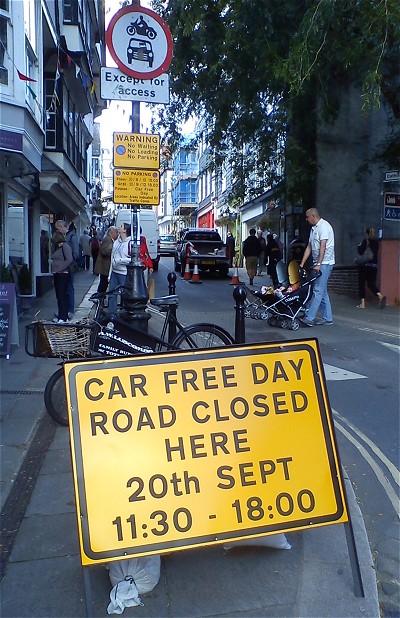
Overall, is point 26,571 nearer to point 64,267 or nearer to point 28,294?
point 64,267

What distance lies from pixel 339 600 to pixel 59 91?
55.4 feet

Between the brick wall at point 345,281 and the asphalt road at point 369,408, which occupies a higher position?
the brick wall at point 345,281

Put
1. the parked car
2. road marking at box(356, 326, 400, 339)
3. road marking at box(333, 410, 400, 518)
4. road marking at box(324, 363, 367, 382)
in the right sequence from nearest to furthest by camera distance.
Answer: road marking at box(333, 410, 400, 518) → road marking at box(324, 363, 367, 382) → road marking at box(356, 326, 400, 339) → the parked car

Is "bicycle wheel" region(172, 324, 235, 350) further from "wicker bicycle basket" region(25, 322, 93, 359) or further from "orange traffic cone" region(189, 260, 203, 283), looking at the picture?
"orange traffic cone" region(189, 260, 203, 283)

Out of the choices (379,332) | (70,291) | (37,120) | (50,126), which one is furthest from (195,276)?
(379,332)

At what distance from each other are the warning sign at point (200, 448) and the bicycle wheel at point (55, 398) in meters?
2.62

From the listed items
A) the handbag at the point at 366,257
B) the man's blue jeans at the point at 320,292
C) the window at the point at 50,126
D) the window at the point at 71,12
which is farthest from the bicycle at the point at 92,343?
the window at the point at 71,12

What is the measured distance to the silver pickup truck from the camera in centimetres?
2200

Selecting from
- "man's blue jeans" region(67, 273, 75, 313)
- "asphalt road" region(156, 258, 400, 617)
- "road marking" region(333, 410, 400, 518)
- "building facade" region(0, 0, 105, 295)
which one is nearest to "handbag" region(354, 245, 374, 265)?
"asphalt road" region(156, 258, 400, 617)

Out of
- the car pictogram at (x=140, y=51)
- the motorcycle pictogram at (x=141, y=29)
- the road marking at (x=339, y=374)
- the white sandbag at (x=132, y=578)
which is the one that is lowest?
the white sandbag at (x=132, y=578)

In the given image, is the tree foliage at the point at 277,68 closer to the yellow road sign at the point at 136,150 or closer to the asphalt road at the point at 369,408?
the asphalt road at the point at 369,408

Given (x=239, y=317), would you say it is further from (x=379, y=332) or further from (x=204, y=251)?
(x=204, y=251)

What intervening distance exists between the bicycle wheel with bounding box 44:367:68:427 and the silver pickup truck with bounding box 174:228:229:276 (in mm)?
16309

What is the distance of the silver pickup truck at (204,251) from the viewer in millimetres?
22000
